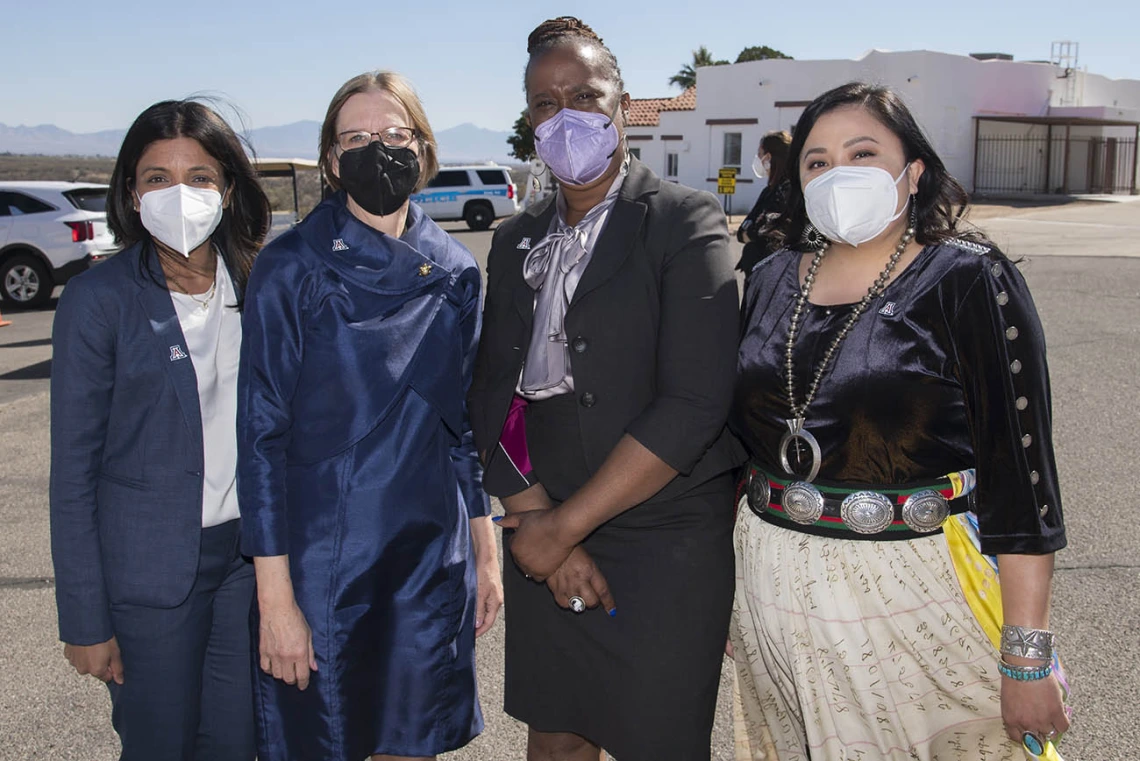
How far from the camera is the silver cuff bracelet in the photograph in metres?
2.20

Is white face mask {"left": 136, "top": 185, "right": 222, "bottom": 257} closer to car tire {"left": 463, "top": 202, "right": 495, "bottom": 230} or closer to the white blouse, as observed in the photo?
the white blouse

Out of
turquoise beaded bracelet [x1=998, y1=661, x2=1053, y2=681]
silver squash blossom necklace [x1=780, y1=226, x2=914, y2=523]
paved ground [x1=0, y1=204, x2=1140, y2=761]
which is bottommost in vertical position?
paved ground [x1=0, y1=204, x2=1140, y2=761]

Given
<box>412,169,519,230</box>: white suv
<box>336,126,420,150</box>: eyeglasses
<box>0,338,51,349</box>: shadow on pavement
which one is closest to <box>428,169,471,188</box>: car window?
<box>412,169,519,230</box>: white suv

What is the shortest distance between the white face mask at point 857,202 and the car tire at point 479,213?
29.1 meters

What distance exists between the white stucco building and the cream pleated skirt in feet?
118

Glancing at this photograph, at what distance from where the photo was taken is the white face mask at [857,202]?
236cm

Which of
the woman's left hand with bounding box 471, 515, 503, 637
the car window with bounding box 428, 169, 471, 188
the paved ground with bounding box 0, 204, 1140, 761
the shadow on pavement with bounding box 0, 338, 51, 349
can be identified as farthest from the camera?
the car window with bounding box 428, 169, 471, 188

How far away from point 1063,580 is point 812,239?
303 cm

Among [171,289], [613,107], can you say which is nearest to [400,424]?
[171,289]

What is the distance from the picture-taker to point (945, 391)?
2283 millimetres

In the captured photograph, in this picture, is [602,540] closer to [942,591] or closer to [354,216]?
[942,591]

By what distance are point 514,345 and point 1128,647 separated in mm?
3016

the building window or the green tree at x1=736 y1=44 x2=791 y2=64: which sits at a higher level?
the green tree at x1=736 y1=44 x2=791 y2=64

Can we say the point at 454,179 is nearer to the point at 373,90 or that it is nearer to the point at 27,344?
the point at 27,344
